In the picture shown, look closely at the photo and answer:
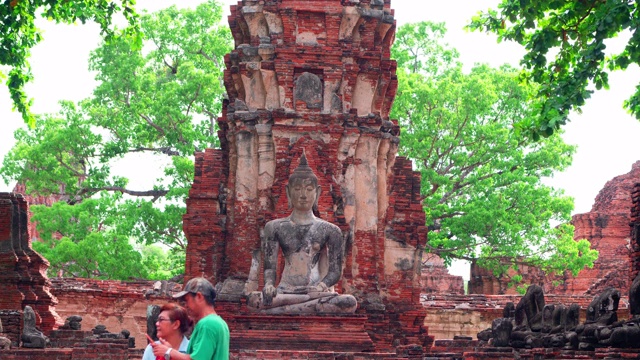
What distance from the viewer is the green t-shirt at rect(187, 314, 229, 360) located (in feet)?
19.5

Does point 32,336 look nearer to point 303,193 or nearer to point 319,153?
point 303,193

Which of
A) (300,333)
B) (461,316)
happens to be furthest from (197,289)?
(461,316)

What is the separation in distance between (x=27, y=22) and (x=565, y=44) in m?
6.94

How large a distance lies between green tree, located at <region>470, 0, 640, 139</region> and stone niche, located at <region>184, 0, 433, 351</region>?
3615 mm

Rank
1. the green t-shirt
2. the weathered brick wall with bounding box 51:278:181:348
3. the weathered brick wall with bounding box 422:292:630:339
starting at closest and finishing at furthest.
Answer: the green t-shirt
the weathered brick wall with bounding box 51:278:181:348
the weathered brick wall with bounding box 422:292:630:339

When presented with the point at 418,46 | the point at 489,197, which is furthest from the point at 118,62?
the point at 489,197

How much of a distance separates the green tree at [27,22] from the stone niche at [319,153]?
2688 millimetres

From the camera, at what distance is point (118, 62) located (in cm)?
2983

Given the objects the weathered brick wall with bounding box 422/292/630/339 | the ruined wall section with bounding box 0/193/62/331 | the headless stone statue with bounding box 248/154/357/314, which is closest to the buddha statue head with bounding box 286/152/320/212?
the headless stone statue with bounding box 248/154/357/314

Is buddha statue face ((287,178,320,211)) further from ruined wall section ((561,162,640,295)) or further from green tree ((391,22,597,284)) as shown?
ruined wall section ((561,162,640,295))

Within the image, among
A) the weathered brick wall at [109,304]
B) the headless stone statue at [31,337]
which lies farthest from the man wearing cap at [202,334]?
the weathered brick wall at [109,304]

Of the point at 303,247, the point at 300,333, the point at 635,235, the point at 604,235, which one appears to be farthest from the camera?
the point at 604,235

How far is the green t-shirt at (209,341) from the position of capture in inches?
233

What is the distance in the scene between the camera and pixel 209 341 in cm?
596
